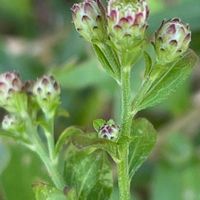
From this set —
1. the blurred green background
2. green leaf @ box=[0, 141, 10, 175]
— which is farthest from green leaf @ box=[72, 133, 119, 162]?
green leaf @ box=[0, 141, 10, 175]

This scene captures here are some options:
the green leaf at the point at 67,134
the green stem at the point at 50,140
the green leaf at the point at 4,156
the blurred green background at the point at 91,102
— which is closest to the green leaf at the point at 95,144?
the green leaf at the point at 67,134

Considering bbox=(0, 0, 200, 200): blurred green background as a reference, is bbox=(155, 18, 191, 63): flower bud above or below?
below

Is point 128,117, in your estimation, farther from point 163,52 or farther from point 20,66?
point 20,66

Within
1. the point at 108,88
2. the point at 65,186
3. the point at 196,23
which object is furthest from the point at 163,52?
the point at 108,88

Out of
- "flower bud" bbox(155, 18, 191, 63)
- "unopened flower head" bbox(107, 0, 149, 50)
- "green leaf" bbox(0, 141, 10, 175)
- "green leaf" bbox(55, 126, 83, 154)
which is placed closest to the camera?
"unopened flower head" bbox(107, 0, 149, 50)

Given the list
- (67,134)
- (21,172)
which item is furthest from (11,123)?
(21,172)

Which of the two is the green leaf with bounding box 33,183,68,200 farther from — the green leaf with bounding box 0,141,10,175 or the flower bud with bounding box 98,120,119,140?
the green leaf with bounding box 0,141,10,175

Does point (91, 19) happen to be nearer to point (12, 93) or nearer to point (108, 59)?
point (108, 59)
